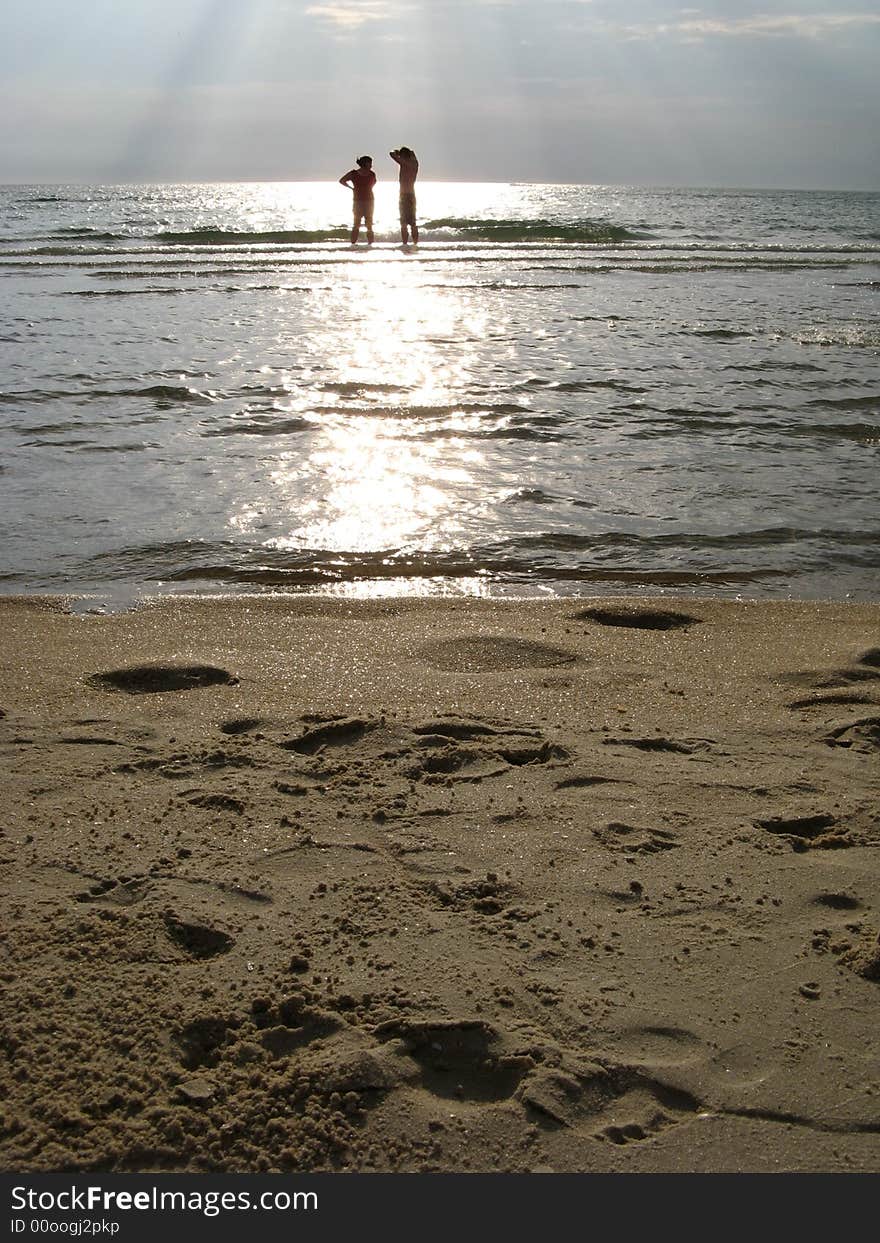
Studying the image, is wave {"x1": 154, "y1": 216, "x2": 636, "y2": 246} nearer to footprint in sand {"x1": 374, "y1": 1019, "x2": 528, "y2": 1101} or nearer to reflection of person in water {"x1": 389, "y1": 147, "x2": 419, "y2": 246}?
reflection of person in water {"x1": 389, "y1": 147, "x2": 419, "y2": 246}

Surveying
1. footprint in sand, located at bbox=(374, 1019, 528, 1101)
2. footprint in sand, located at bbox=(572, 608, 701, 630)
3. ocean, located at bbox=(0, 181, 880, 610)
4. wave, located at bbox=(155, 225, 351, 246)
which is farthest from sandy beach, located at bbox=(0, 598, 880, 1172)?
wave, located at bbox=(155, 225, 351, 246)

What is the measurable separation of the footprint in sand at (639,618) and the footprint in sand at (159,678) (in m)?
1.32

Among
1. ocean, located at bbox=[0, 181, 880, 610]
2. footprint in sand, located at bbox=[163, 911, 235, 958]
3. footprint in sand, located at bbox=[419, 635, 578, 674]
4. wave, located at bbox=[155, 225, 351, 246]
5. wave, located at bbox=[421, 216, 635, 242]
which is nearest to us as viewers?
footprint in sand, located at bbox=[163, 911, 235, 958]

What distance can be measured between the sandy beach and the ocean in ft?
3.69

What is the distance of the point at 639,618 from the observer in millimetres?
3920

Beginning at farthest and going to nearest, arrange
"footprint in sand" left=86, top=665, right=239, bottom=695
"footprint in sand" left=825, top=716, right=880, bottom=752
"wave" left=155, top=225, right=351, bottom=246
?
1. "wave" left=155, top=225, right=351, bottom=246
2. "footprint in sand" left=86, top=665, right=239, bottom=695
3. "footprint in sand" left=825, top=716, right=880, bottom=752

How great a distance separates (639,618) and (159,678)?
1.71 metres

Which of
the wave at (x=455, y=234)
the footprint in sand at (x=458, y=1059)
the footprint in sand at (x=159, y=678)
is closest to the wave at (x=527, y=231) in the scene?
the wave at (x=455, y=234)

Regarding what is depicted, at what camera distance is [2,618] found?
3.79m

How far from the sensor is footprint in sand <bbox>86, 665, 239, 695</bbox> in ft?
10.4

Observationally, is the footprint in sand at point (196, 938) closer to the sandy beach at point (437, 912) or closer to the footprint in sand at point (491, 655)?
the sandy beach at point (437, 912)

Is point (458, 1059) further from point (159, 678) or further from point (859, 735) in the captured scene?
point (159, 678)

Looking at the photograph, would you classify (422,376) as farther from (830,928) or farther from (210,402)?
(830,928)

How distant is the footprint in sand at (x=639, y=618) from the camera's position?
3.88 m
